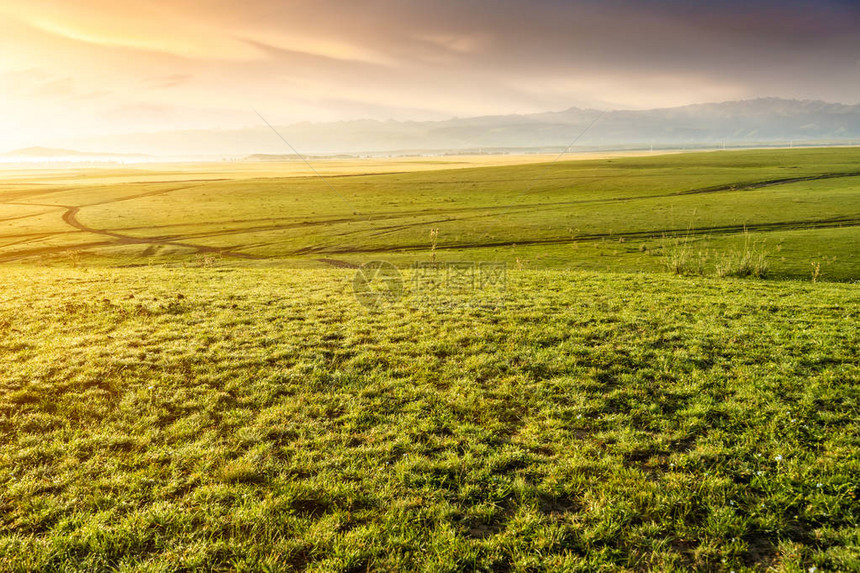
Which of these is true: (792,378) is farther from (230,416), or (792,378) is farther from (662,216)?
(662,216)

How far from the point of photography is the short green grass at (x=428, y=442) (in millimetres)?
6047

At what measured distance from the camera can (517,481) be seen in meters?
7.36

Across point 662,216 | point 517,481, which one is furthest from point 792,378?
point 662,216

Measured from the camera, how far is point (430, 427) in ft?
29.7

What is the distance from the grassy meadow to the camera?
6.09 meters

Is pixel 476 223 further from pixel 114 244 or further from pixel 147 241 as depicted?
pixel 114 244

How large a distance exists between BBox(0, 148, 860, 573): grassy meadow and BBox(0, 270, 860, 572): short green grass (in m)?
0.04

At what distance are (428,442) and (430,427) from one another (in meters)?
0.49
